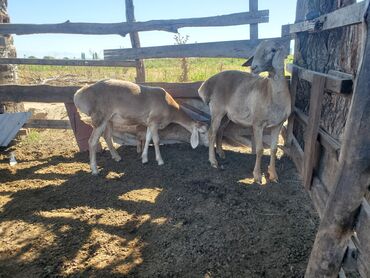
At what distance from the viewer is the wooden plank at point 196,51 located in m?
6.31

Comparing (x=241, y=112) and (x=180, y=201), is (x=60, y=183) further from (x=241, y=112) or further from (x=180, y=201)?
(x=241, y=112)

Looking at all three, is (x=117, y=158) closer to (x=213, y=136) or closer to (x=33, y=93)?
A: (x=213, y=136)

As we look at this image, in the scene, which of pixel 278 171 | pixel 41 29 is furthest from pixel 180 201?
pixel 41 29

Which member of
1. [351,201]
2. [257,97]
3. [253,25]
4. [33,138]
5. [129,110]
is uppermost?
[253,25]

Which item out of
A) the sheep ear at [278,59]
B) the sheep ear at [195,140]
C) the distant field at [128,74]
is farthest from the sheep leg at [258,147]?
the distant field at [128,74]

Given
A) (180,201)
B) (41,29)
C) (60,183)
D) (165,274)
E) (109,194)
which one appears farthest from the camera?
(41,29)

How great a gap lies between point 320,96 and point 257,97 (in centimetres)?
132

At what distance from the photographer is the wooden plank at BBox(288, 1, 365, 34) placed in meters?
2.60

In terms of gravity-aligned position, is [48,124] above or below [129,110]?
below

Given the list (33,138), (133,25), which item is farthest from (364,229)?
(33,138)

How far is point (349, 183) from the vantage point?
56.9 inches

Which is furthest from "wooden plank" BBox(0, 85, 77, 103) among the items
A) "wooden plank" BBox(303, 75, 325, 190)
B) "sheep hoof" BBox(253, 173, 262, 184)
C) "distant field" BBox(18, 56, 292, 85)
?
"wooden plank" BBox(303, 75, 325, 190)

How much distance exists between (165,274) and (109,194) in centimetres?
200

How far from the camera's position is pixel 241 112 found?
5.34 m
